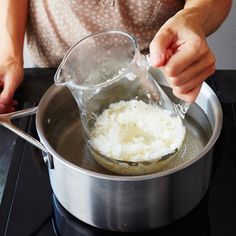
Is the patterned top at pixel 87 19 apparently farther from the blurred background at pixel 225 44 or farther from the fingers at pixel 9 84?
the blurred background at pixel 225 44

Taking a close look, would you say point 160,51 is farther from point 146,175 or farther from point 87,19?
point 87,19

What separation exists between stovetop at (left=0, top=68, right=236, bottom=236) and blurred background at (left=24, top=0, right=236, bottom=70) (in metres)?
0.57

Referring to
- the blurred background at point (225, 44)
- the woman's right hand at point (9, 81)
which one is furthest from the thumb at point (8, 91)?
the blurred background at point (225, 44)

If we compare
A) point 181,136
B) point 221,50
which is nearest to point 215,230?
point 181,136

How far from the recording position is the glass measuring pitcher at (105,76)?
0.55 meters

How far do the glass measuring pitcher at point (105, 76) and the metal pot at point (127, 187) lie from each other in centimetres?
4

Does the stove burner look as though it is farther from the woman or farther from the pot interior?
the woman

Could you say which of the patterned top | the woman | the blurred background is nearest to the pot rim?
the woman

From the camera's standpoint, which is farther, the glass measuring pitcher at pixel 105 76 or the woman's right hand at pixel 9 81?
the woman's right hand at pixel 9 81

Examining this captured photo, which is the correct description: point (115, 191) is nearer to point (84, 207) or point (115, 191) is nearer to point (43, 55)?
point (84, 207)

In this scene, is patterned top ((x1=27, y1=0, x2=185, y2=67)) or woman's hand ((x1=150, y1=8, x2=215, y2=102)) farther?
patterned top ((x1=27, y1=0, x2=185, y2=67))

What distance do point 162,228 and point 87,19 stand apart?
1.29 ft

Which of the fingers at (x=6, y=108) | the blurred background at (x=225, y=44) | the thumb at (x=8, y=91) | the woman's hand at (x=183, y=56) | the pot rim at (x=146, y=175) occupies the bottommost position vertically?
the blurred background at (x=225, y=44)

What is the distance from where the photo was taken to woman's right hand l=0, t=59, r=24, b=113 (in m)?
0.71
